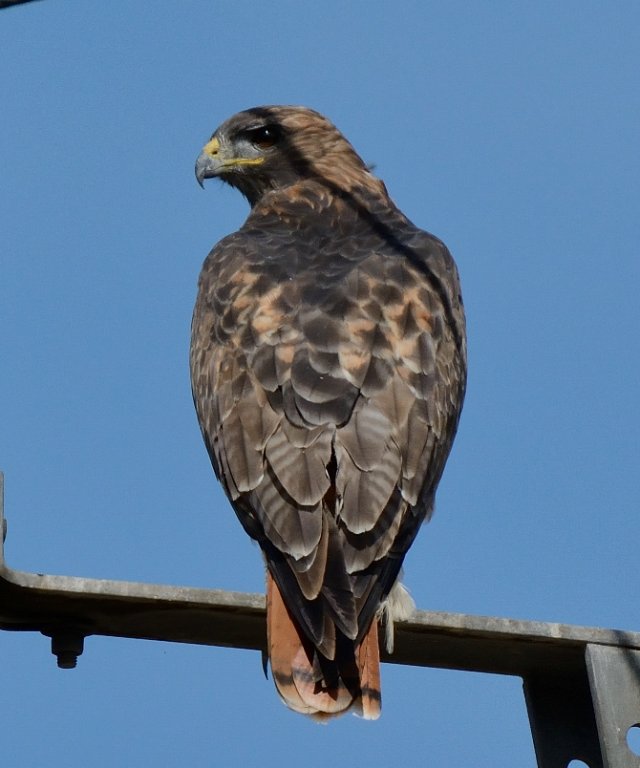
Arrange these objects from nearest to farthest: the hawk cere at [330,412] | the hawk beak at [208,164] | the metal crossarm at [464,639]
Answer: the metal crossarm at [464,639]
the hawk cere at [330,412]
the hawk beak at [208,164]

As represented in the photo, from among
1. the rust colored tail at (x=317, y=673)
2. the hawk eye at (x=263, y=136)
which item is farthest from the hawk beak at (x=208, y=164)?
the rust colored tail at (x=317, y=673)

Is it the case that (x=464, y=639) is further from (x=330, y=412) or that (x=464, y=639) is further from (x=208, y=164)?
(x=208, y=164)

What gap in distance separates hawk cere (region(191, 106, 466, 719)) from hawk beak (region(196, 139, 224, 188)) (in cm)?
96

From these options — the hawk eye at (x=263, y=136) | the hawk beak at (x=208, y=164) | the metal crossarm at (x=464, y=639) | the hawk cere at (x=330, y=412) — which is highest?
the hawk eye at (x=263, y=136)

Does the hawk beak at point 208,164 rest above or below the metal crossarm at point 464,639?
above

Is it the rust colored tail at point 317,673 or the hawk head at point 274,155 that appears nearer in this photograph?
the rust colored tail at point 317,673

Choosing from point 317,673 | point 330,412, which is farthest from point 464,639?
point 330,412

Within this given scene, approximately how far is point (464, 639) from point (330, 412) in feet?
3.62

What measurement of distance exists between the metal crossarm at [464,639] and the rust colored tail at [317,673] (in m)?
0.09

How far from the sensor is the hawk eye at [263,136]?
7730 millimetres

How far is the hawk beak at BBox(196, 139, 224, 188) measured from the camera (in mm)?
7594

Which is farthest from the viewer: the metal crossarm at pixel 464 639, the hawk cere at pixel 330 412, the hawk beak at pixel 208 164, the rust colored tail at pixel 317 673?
the hawk beak at pixel 208 164

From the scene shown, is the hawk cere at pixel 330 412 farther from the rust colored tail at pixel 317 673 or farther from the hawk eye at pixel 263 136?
the hawk eye at pixel 263 136

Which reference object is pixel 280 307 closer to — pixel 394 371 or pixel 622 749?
pixel 394 371
